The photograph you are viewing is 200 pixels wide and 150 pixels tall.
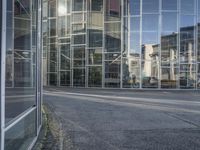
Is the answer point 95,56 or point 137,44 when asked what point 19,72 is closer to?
point 137,44

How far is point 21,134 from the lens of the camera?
20.8 feet

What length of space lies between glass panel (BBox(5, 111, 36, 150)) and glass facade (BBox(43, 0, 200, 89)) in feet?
92.3

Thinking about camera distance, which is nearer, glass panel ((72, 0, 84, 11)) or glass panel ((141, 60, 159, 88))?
glass panel ((141, 60, 159, 88))

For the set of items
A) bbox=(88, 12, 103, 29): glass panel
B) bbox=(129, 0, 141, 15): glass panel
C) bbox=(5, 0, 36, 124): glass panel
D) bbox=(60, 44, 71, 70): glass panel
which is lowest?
bbox=(5, 0, 36, 124): glass panel

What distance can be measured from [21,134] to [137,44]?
3024 centimetres

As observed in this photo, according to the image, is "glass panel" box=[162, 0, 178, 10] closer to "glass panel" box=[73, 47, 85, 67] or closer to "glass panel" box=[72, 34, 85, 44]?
"glass panel" box=[72, 34, 85, 44]

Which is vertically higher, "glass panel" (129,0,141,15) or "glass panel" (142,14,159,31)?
"glass panel" (129,0,141,15)

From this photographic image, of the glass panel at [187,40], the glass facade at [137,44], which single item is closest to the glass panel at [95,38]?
the glass facade at [137,44]

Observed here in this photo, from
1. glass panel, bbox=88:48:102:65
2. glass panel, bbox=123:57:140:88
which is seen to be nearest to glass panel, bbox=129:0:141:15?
glass panel, bbox=123:57:140:88

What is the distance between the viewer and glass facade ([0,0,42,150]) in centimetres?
431

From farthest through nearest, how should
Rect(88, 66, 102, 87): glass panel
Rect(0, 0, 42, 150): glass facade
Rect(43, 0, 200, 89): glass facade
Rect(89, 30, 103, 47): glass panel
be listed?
Rect(89, 30, 103, 47): glass panel, Rect(88, 66, 102, 87): glass panel, Rect(43, 0, 200, 89): glass facade, Rect(0, 0, 42, 150): glass facade

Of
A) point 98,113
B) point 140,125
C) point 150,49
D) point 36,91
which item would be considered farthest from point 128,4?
point 36,91

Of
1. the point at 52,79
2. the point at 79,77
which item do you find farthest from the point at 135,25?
the point at 52,79

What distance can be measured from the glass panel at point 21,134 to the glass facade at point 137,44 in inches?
→ 1108
